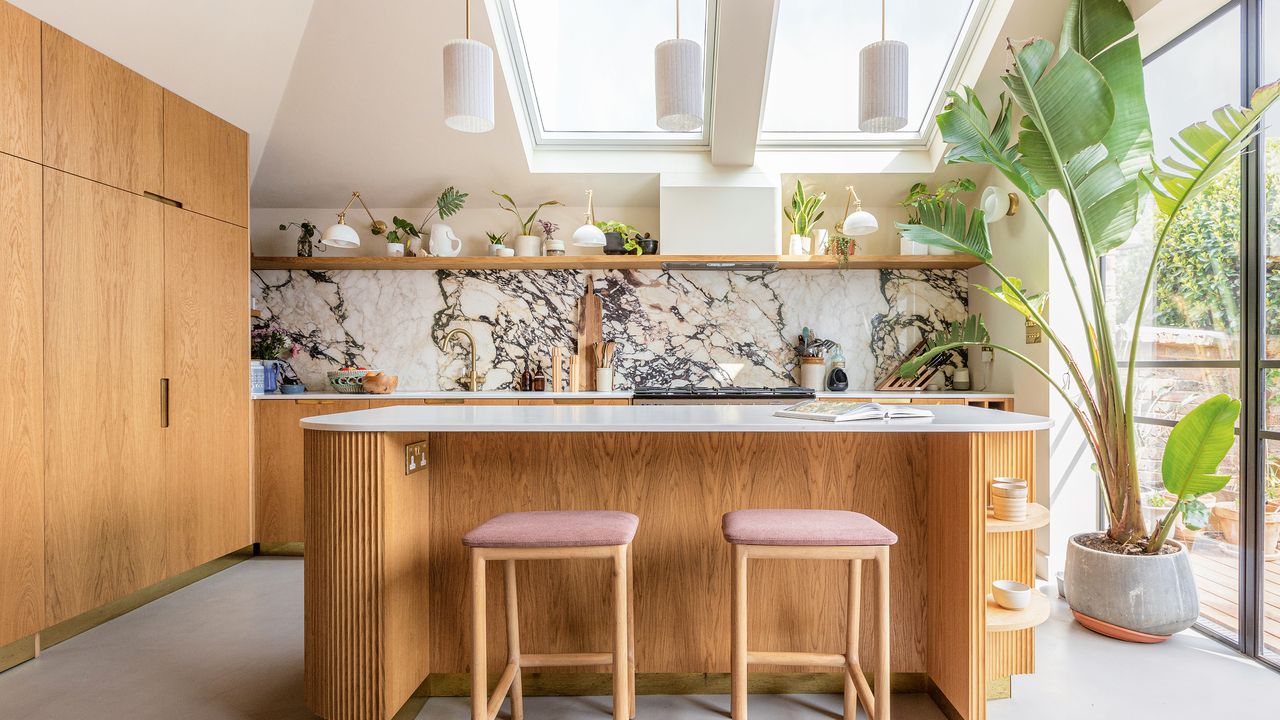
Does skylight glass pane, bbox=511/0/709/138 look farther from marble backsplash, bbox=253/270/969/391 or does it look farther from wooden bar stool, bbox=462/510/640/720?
wooden bar stool, bbox=462/510/640/720

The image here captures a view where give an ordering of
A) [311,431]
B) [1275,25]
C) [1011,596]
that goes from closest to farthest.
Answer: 1. [311,431]
2. [1011,596]
3. [1275,25]

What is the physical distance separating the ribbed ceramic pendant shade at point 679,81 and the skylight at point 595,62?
1169 mm

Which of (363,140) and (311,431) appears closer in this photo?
(311,431)

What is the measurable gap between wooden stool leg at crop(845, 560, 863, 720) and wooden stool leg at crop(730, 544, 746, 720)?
351 millimetres

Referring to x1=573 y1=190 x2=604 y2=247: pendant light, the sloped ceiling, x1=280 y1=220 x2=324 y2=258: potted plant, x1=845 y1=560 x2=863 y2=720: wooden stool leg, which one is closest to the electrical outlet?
x1=845 y1=560 x2=863 y2=720: wooden stool leg

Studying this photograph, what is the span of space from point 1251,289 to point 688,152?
9.54ft

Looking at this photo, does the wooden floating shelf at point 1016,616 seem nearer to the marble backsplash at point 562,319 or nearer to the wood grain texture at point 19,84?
the marble backsplash at point 562,319

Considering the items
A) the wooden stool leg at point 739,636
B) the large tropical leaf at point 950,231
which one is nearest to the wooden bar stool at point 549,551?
the wooden stool leg at point 739,636

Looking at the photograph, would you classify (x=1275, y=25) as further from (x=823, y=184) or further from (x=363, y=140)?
(x=363, y=140)

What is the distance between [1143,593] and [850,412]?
171 centimetres

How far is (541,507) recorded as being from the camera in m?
2.17

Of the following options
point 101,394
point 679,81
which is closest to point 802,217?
point 679,81

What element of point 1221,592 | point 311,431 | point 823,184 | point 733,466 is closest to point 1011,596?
point 733,466

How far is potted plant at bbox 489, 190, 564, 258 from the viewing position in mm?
4367
